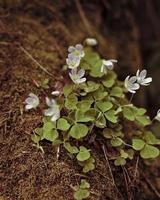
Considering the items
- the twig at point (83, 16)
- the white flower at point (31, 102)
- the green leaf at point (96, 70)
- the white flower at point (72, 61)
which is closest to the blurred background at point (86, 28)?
the twig at point (83, 16)

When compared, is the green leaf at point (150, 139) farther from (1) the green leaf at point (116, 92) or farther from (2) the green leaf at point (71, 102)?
(2) the green leaf at point (71, 102)

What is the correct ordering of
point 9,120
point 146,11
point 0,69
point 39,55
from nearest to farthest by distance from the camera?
point 9,120, point 0,69, point 39,55, point 146,11

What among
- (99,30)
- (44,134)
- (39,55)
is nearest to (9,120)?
(44,134)

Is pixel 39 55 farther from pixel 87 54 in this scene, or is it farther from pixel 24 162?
pixel 24 162

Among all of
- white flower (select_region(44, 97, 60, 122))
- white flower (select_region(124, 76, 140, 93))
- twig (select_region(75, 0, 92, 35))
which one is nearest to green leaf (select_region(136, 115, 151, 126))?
white flower (select_region(124, 76, 140, 93))

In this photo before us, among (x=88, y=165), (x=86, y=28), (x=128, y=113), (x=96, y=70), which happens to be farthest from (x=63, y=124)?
(x=86, y=28)

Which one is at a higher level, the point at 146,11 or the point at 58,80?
the point at 58,80

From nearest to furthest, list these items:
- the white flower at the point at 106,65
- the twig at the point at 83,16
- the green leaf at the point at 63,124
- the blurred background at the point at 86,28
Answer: the green leaf at the point at 63,124, the white flower at the point at 106,65, the blurred background at the point at 86,28, the twig at the point at 83,16
